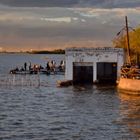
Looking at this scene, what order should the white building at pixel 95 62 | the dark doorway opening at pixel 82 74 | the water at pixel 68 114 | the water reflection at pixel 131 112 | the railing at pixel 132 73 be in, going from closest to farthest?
the water at pixel 68 114
the water reflection at pixel 131 112
the railing at pixel 132 73
the white building at pixel 95 62
the dark doorway opening at pixel 82 74

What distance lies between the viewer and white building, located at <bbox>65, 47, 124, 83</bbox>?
109 m

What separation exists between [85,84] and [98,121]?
5292cm

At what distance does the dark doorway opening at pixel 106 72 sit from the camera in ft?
372

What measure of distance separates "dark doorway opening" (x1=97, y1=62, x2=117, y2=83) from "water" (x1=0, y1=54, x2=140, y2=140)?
274 inches

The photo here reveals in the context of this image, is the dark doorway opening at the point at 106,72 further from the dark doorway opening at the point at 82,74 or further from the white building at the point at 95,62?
the dark doorway opening at the point at 82,74

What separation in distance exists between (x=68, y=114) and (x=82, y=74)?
165ft

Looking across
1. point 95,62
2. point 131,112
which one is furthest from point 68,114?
point 95,62

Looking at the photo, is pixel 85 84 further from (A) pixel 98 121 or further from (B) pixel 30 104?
(A) pixel 98 121

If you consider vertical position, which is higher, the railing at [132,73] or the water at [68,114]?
the railing at [132,73]

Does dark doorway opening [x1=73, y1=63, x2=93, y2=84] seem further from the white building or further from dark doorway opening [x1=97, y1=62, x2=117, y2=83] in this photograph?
dark doorway opening [x1=97, y1=62, x2=117, y2=83]

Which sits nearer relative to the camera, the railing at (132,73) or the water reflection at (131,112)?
the water reflection at (131,112)

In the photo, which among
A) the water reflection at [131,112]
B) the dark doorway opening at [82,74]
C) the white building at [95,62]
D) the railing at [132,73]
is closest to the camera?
the water reflection at [131,112]

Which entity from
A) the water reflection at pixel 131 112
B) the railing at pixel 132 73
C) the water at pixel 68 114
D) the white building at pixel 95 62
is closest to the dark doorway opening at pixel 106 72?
the white building at pixel 95 62

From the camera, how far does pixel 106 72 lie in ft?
376
